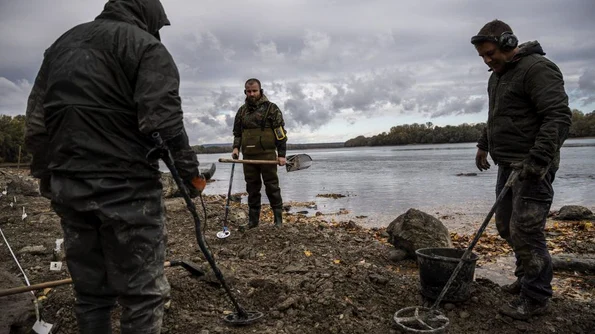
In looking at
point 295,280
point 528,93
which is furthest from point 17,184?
point 528,93

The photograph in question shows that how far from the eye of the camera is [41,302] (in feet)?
13.9

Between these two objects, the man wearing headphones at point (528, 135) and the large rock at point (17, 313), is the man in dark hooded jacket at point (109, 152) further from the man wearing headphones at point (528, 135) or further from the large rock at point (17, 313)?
the man wearing headphones at point (528, 135)

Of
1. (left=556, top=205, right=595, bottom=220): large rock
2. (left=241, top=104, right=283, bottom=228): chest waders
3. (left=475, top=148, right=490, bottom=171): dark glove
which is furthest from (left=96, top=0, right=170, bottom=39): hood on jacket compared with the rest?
(left=556, top=205, right=595, bottom=220): large rock

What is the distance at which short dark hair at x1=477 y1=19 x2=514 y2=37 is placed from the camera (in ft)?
14.1

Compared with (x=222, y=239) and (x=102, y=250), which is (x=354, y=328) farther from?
(x=222, y=239)

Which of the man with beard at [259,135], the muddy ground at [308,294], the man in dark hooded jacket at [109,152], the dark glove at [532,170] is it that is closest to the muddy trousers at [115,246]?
the man in dark hooded jacket at [109,152]

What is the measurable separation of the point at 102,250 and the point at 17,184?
49.1 feet

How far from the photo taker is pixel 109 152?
274cm

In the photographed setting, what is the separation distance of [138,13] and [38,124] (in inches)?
41.4

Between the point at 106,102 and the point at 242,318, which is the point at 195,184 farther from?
the point at 242,318

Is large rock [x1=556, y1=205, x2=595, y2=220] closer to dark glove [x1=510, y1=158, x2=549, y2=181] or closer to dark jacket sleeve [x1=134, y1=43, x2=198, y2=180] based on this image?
dark glove [x1=510, y1=158, x2=549, y2=181]

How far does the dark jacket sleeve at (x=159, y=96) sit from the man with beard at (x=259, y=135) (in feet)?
16.1

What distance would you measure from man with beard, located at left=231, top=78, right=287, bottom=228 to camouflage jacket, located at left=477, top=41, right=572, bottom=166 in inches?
160

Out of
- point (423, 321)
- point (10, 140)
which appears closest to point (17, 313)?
point (423, 321)
